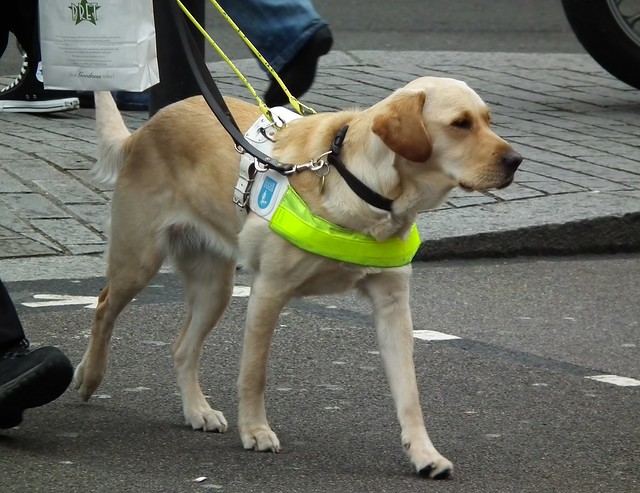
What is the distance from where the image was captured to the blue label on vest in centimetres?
385

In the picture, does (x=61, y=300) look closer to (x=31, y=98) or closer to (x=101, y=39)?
(x=101, y=39)

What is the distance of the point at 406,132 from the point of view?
362cm

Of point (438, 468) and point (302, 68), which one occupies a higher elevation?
point (302, 68)

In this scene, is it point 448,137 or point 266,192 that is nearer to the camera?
point 448,137

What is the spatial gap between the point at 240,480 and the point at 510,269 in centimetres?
293

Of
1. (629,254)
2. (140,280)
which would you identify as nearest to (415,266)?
(629,254)

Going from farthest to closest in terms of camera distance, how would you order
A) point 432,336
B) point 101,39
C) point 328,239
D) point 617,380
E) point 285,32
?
point 432,336 → point 285,32 → point 617,380 → point 101,39 → point 328,239

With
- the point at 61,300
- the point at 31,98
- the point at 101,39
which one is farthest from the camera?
the point at 31,98

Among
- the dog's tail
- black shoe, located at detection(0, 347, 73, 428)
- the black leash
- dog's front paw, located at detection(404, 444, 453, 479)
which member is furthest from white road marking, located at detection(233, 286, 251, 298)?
dog's front paw, located at detection(404, 444, 453, 479)

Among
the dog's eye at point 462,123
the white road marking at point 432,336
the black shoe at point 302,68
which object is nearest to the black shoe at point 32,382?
the dog's eye at point 462,123

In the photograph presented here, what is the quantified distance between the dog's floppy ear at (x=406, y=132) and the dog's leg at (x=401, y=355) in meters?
0.38

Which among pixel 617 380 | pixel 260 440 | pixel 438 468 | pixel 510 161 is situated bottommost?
pixel 617 380

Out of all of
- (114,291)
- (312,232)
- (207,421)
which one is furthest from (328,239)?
(114,291)

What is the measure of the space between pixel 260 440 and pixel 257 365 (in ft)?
0.69
